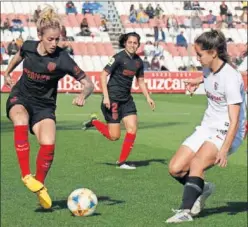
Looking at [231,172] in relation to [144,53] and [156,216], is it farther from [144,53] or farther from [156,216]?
[144,53]

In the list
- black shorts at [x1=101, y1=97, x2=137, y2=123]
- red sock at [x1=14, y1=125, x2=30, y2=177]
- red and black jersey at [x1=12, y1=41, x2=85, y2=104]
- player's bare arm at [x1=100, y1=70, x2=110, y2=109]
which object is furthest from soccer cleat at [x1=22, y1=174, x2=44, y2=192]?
black shorts at [x1=101, y1=97, x2=137, y2=123]

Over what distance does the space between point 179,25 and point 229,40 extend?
109 inches

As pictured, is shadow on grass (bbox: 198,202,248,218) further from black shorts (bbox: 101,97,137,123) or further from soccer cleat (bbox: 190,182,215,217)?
black shorts (bbox: 101,97,137,123)

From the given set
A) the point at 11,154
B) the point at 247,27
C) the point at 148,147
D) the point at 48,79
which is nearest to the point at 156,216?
the point at 48,79

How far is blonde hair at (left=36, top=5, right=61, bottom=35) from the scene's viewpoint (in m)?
8.80

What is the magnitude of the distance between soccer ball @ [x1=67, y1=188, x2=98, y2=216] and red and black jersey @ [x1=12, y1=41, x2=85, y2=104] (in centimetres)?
123

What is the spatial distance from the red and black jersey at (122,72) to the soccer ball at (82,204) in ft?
15.4

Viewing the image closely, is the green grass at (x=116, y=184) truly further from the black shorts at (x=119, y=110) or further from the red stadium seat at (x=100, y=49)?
the red stadium seat at (x=100, y=49)

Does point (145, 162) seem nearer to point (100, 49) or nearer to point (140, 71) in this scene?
point (140, 71)

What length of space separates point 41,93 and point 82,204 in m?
1.44

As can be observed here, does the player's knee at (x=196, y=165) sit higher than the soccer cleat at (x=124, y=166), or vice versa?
the player's knee at (x=196, y=165)

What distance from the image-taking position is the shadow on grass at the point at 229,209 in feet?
29.9

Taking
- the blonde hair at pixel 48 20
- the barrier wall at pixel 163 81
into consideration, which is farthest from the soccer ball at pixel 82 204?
the barrier wall at pixel 163 81

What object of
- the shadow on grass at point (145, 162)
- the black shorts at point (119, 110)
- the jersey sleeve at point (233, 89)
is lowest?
the shadow on grass at point (145, 162)
